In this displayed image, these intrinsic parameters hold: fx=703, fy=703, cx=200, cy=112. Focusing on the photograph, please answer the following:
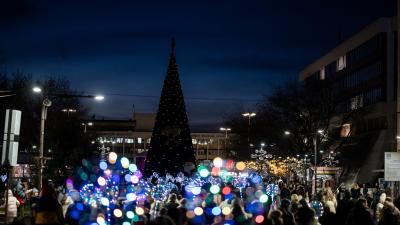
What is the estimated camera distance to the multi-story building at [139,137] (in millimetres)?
152250

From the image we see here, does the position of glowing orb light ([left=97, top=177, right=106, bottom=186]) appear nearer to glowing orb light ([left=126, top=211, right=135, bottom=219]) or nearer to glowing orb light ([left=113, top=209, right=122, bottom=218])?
glowing orb light ([left=113, top=209, right=122, bottom=218])

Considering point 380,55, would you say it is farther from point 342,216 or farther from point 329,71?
point 342,216

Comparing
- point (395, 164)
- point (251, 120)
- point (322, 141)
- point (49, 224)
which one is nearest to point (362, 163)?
point (322, 141)

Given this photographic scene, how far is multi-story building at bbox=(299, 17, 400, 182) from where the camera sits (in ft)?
200

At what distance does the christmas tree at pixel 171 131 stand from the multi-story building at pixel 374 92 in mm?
26586

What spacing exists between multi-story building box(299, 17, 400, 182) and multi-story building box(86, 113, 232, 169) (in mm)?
83518

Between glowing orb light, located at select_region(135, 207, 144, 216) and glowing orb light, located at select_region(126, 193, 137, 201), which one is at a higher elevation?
glowing orb light, located at select_region(126, 193, 137, 201)

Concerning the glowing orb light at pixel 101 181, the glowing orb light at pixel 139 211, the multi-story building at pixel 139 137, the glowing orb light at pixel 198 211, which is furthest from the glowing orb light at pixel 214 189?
the multi-story building at pixel 139 137

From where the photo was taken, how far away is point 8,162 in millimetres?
11391

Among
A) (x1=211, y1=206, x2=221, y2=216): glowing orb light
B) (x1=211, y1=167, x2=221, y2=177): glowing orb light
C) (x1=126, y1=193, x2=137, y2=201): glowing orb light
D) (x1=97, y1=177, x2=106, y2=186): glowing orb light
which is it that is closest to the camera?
(x1=211, y1=206, x2=221, y2=216): glowing orb light

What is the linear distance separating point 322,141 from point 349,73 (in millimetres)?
15205

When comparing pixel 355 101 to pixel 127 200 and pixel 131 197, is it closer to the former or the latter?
pixel 127 200

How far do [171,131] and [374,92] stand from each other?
3358 cm

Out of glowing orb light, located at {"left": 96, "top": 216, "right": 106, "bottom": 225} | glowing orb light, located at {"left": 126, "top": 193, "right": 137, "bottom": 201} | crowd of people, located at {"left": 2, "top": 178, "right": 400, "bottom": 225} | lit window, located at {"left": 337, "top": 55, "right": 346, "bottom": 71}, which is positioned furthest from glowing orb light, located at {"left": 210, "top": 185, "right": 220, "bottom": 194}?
lit window, located at {"left": 337, "top": 55, "right": 346, "bottom": 71}
